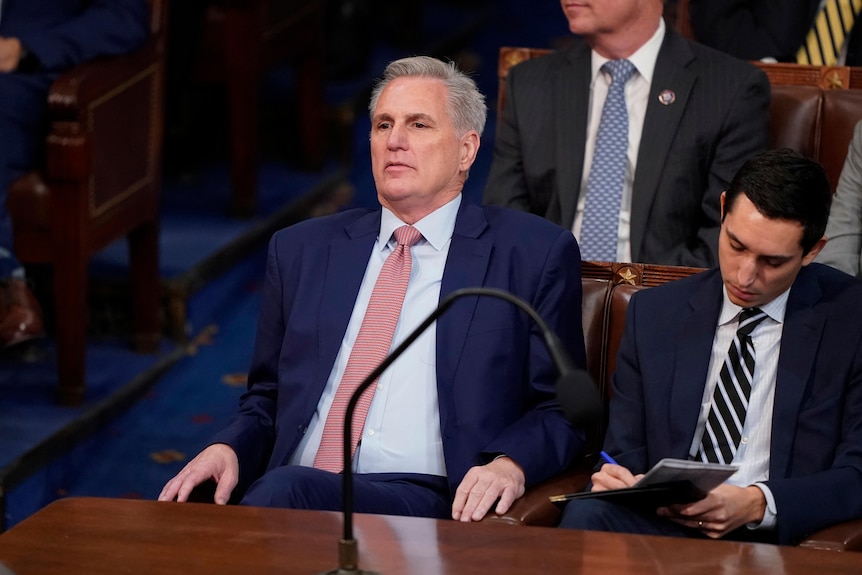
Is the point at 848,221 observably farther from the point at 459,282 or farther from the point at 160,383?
the point at 160,383

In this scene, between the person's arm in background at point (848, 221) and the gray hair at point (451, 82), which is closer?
the gray hair at point (451, 82)

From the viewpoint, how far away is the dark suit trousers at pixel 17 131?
3.50 m

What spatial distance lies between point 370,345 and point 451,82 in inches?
20.3

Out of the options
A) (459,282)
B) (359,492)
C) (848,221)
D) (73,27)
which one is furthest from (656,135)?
(73,27)

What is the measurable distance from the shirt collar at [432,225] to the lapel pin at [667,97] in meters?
0.86

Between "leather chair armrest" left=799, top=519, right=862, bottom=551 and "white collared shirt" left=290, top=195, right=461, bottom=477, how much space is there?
2.16ft

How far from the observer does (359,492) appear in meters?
2.27

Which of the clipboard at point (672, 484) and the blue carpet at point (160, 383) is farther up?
the clipboard at point (672, 484)

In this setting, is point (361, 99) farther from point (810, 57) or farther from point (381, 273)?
point (381, 273)

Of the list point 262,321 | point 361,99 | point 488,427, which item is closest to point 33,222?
point 262,321

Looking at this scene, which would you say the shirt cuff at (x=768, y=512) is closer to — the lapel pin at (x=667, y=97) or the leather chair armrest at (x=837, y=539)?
the leather chair armrest at (x=837, y=539)

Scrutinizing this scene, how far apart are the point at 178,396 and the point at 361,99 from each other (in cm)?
225

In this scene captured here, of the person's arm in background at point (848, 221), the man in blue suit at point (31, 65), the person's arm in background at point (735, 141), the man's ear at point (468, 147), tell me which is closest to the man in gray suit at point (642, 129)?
the person's arm in background at point (735, 141)

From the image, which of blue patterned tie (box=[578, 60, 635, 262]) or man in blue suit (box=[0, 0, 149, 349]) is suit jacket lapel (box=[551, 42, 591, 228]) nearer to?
blue patterned tie (box=[578, 60, 635, 262])
